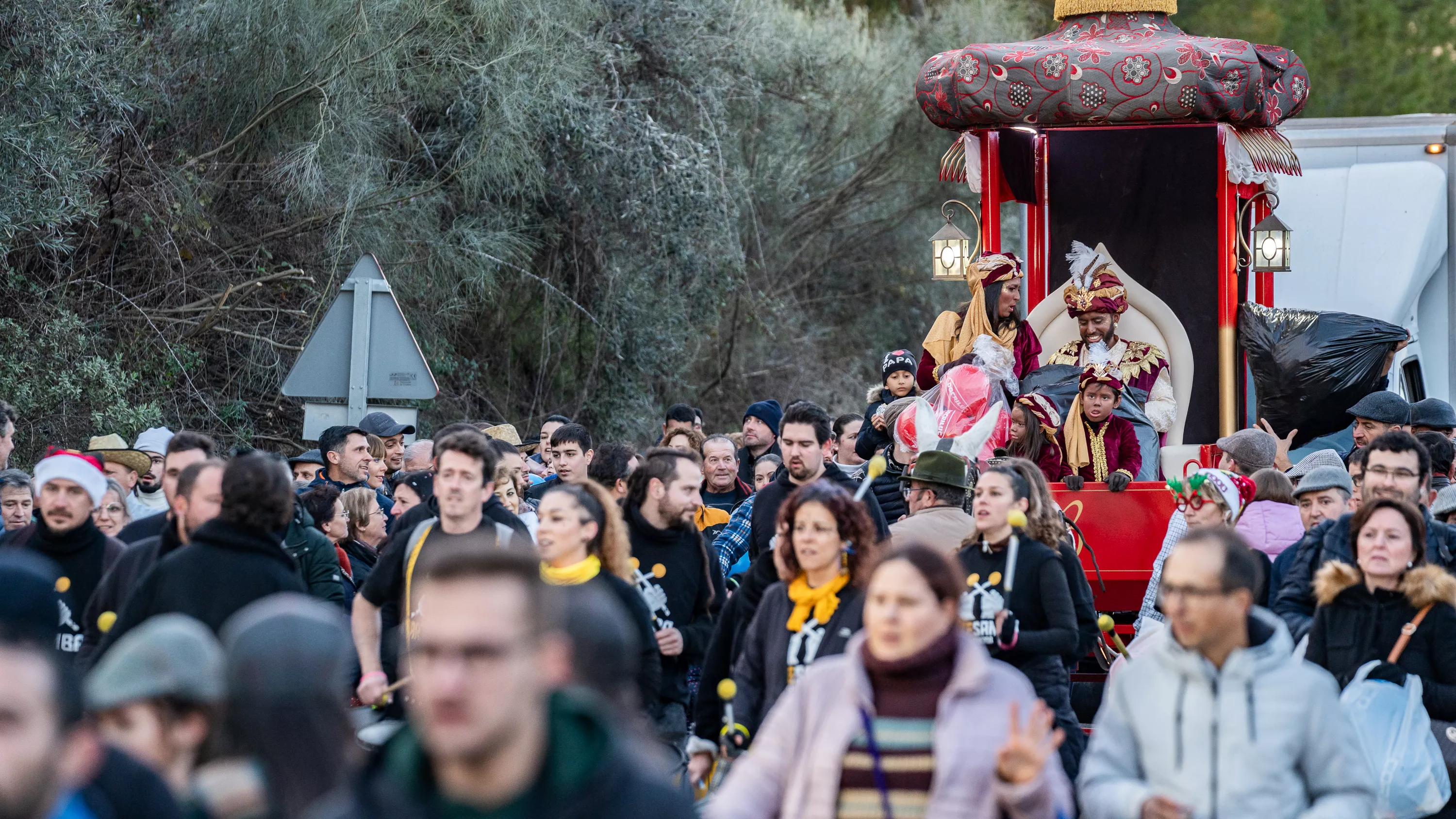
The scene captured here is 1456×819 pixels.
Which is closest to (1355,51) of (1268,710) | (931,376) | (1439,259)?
(1439,259)

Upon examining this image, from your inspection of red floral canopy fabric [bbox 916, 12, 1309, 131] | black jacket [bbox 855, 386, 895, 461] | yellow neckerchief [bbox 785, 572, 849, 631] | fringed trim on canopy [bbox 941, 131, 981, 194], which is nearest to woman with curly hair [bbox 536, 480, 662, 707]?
yellow neckerchief [bbox 785, 572, 849, 631]

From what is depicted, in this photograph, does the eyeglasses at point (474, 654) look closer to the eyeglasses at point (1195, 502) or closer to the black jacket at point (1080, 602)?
the black jacket at point (1080, 602)

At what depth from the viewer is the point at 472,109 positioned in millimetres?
15438

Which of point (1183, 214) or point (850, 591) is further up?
point (1183, 214)

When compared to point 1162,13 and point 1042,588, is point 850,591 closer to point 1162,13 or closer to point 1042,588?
point 1042,588

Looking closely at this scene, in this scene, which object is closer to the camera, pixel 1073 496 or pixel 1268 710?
pixel 1268 710

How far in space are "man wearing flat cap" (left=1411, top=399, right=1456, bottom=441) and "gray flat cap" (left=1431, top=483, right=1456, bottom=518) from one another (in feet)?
6.76

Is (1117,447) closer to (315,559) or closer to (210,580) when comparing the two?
(315,559)

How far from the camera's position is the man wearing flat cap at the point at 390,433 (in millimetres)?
10914

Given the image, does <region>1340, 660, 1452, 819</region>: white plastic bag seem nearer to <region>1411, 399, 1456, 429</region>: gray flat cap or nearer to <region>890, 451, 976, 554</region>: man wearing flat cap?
<region>890, 451, 976, 554</region>: man wearing flat cap

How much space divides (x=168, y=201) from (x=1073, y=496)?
25.7ft

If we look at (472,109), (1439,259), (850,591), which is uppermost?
(472,109)

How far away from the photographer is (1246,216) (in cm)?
1228

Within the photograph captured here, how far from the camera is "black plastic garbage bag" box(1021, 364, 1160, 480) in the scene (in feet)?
34.5
